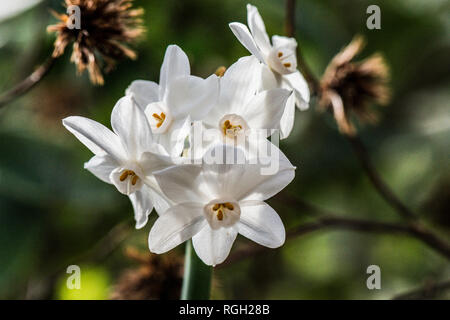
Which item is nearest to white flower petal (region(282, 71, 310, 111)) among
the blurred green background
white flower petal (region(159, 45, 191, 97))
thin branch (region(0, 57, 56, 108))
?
white flower petal (region(159, 45, 191, 97))

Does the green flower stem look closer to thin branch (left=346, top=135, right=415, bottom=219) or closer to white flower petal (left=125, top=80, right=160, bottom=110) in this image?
white flower petal (left=125, top=80, right=160, bottom=110)

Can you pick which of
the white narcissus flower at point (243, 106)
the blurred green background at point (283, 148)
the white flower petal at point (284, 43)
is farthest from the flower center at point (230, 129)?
the blurred green background at point (283, 148)

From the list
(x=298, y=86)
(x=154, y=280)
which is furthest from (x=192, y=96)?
(x=154, y=280)

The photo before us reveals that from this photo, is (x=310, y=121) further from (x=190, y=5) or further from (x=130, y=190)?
(x=130, y=190)

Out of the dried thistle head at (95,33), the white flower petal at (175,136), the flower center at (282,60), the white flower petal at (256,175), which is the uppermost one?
the dried thistle head at (95,33)

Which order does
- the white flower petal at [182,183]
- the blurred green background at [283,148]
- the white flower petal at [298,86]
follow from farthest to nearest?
the blurred green background at [283,148], the white flower petal at [298,86], the white flower petal at [182,183]

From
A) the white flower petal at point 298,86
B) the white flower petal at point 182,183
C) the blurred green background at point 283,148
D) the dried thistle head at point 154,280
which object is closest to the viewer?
the white flower petal at point 182,183

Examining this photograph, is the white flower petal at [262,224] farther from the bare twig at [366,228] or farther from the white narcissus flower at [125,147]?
the bare twig at [366,228]

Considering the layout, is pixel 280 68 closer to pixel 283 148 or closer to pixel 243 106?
pixel 243 106
